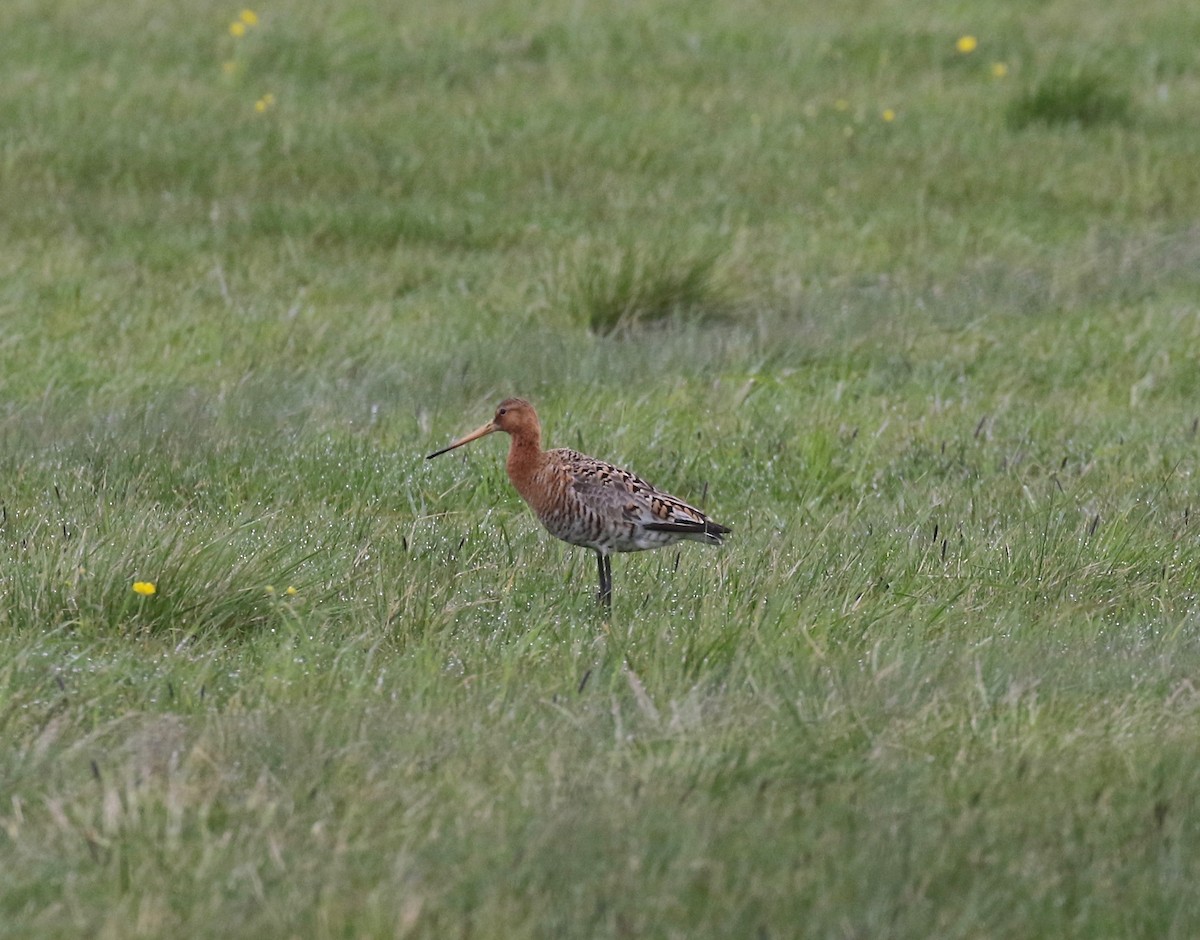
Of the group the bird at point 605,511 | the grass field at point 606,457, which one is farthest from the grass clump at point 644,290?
the bird at point 605,511

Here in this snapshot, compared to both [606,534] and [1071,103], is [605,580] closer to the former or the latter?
[606,534]

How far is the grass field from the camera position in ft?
12.4

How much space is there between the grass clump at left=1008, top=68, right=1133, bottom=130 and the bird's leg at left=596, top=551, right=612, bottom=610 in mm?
8683

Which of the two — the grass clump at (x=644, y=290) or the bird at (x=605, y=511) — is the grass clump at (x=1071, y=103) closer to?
the grass clump at (x=644, y=290)

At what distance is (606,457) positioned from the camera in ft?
24.8

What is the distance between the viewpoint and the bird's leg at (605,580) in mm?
5473

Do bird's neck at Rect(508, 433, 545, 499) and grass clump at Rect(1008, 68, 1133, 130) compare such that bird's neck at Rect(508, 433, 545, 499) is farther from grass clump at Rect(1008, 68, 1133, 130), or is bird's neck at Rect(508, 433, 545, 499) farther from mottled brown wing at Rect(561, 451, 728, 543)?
grass clump at Rect(1008, 68, 1133, 130)

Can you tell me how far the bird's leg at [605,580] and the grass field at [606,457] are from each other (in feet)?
0.22

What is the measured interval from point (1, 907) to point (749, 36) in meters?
12.8

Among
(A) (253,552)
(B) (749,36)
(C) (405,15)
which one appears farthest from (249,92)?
(A) (253,552)

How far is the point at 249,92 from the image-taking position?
13773mm

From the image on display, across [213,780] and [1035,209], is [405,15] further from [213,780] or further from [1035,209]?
[213,780]

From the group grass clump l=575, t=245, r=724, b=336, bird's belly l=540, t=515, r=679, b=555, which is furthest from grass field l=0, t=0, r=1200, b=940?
bird's belly l=540, t=515, r=679, b=555

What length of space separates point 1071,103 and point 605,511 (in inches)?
354
